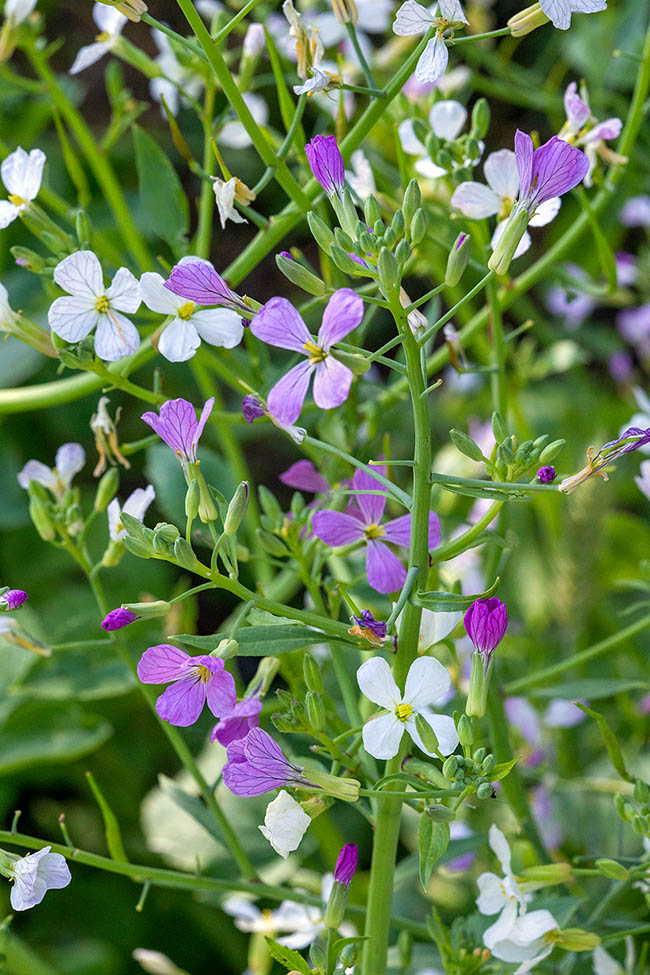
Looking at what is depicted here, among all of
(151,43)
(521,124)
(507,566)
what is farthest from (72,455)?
(521,124)

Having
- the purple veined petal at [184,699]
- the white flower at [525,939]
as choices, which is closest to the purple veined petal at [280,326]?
the purple veined petal at [184,699]

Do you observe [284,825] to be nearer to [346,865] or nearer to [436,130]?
[346,865]

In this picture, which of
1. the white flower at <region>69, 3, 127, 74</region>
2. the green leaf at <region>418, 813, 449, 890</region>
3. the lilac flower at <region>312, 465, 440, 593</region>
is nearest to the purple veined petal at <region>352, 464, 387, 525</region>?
the lilac flower at <region>312, 465, 440, 593</region>

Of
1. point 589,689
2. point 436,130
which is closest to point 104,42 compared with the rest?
point 436,130

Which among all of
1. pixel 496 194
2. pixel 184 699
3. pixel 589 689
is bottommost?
pixel 589 689

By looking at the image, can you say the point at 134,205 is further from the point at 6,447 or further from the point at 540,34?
the point at 540,34
